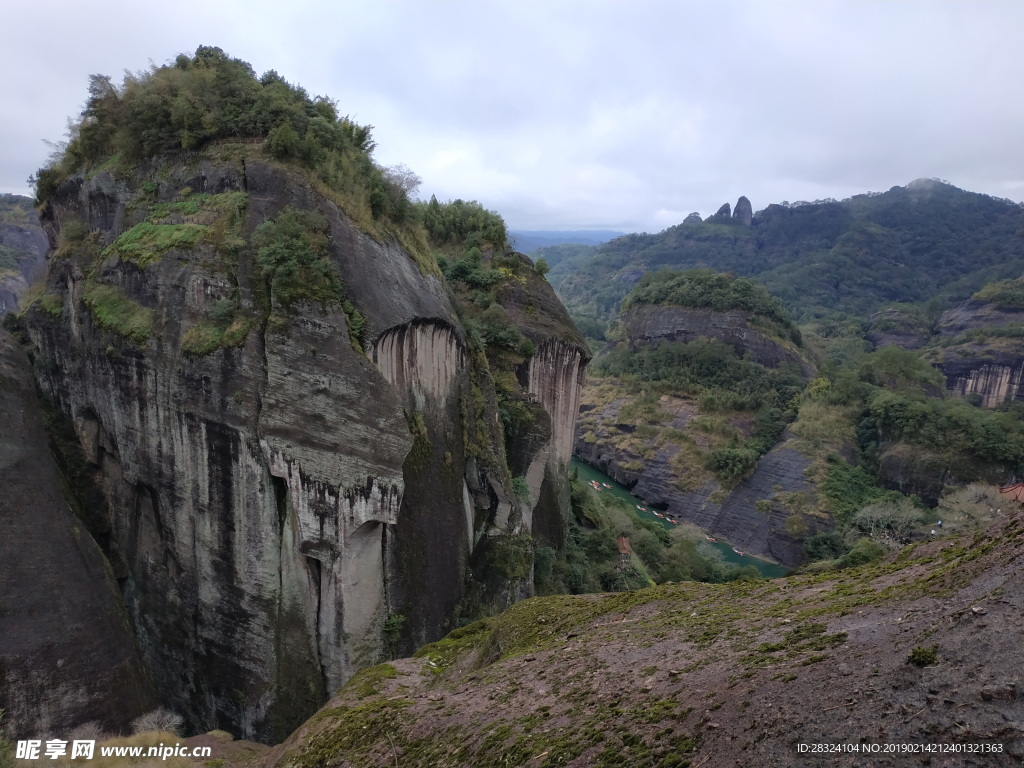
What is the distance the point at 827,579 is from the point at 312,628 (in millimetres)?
10350

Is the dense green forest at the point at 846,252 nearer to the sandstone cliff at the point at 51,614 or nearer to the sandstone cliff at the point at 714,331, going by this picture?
the sandstone cliff at the point at 714,331

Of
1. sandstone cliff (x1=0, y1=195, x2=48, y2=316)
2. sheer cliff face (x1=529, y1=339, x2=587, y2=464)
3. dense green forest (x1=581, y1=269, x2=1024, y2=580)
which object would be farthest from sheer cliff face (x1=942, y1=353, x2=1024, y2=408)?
sandstone cliff (x1=0, y1=195, x2=48, y2=316)

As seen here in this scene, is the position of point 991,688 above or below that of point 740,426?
above

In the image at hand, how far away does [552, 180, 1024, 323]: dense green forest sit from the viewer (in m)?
97.4

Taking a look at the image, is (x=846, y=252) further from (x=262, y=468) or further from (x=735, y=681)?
(x=735, y=681)

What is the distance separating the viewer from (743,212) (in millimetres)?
137875

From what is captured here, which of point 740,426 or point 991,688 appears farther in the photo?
point 740,426

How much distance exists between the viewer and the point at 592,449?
48.4m

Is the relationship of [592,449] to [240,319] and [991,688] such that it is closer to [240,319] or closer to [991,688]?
[240,319]

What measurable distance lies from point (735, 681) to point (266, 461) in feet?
32.5

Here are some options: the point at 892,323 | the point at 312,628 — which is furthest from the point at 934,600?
the point at 892,323

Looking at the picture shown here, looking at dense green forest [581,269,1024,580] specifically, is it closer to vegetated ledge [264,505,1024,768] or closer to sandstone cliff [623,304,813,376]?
sandstone cliff [623,304,813,376]

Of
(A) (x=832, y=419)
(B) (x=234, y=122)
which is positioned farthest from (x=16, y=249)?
(A) (x=832, y=419)

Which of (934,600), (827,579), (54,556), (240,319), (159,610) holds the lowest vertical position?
(159,610)
